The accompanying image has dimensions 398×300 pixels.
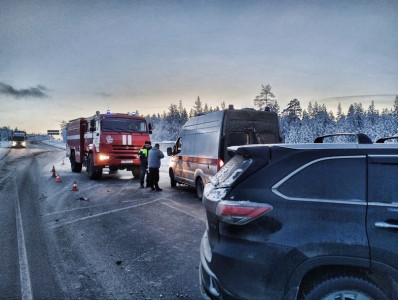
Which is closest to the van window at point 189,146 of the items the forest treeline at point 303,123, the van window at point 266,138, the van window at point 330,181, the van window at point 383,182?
the van window at point 266,138

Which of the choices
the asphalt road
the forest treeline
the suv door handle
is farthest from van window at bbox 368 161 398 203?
the forest treeline

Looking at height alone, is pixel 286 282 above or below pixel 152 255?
above

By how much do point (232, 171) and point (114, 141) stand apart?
37.4 feet

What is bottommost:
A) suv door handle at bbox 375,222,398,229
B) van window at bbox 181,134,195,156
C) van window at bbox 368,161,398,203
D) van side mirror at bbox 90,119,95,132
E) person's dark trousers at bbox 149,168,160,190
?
person's dark trousers at bbox 149,168,160,190

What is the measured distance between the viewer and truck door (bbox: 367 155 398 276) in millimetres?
2152

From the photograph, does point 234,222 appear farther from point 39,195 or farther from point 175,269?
point 39,195

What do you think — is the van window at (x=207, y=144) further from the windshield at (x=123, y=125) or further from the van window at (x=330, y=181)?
the windshield at (x=123, y=125)

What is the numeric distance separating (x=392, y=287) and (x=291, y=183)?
104cm

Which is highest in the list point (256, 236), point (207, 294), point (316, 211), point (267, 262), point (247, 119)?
point (247, 119)

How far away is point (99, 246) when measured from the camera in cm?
518

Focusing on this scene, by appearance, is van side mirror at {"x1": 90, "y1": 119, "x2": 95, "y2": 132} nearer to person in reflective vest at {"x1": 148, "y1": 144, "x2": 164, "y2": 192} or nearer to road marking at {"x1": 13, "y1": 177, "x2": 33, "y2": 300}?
person in reflective vest at {"x1": 148, "y1": 144, "x2": 164, "y2": 192}

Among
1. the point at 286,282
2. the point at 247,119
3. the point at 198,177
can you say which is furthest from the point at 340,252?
the point at 198,177

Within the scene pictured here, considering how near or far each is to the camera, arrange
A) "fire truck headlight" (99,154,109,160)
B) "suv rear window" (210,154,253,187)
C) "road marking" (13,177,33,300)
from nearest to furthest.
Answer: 1. "suv rear window" (210,154,253,187)
2. "road marking" (13,177,33,300)
3. "fire truck headlight" (99,154,109,160)

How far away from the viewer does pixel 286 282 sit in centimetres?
227
